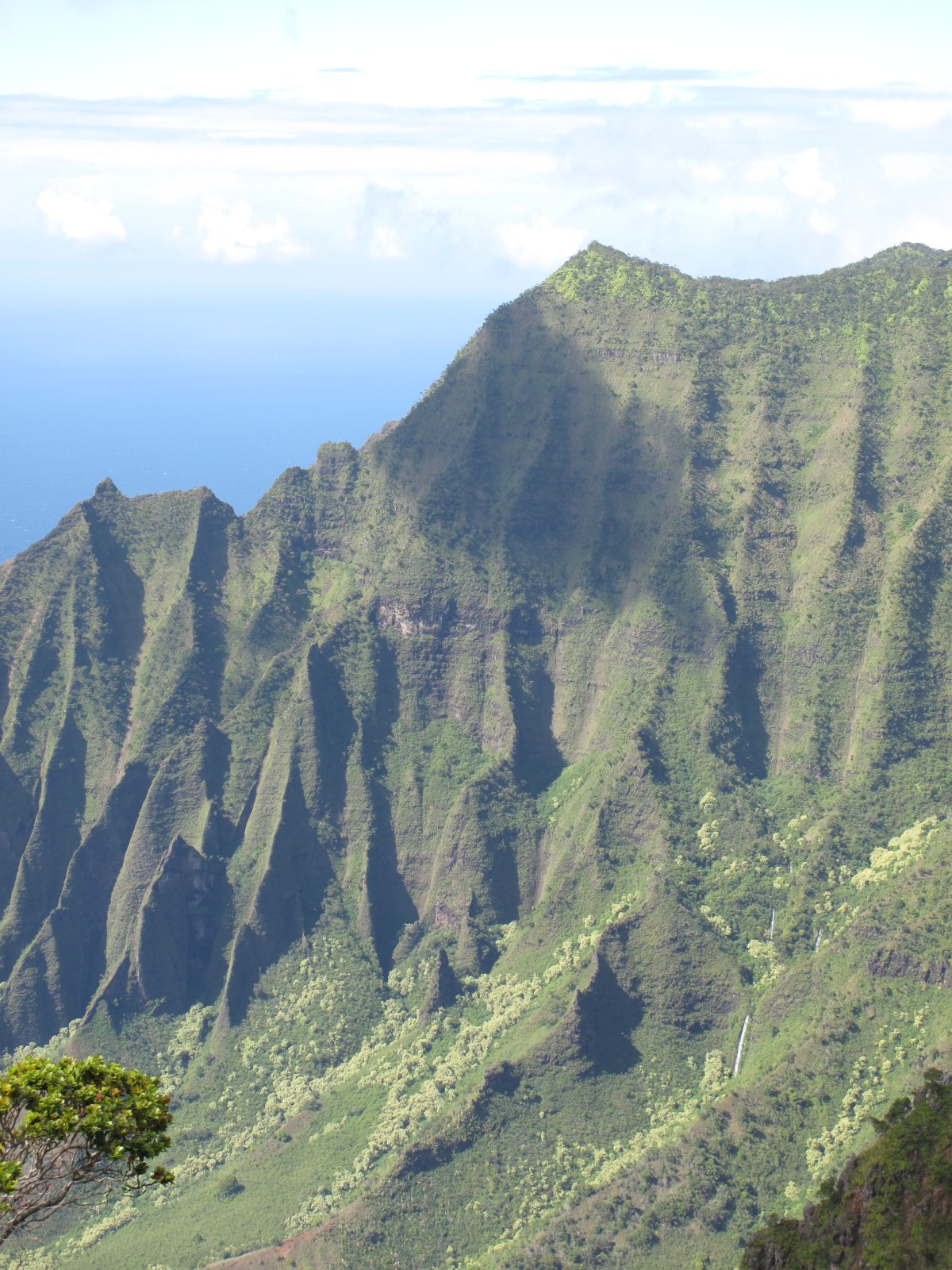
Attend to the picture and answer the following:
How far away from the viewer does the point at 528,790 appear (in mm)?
79250

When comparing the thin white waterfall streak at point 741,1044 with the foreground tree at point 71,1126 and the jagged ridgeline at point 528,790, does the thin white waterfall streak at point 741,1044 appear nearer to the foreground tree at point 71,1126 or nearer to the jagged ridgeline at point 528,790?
the jagged ridgeline at point 528,790

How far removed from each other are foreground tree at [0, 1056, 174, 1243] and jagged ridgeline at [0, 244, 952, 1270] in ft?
122

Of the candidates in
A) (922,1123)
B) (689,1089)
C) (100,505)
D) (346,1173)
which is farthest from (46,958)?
(922,1123)

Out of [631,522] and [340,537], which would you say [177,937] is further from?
Result: [631,522]

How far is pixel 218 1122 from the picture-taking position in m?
68.2

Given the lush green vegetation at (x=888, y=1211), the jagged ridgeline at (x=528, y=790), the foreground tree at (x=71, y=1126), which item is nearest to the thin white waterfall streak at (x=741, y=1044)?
the jagged ridgeline at (x=528, y=790)

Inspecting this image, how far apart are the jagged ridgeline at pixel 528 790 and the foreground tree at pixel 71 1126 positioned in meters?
37.2

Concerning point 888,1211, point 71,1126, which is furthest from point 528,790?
point 71,1126

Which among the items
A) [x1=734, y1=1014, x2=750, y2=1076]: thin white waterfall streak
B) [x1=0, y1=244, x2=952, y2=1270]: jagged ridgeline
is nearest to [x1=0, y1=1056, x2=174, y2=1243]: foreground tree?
[x1=0, y1=244, x2=952, y2=1270]: jagged ridgeline

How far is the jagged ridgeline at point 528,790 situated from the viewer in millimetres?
58531

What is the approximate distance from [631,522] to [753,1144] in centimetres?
4230

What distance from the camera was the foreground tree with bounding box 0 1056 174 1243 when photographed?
67.9 ft

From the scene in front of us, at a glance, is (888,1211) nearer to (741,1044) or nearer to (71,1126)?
(741,1044)

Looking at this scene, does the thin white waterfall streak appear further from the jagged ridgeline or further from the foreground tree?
the foreground tree
